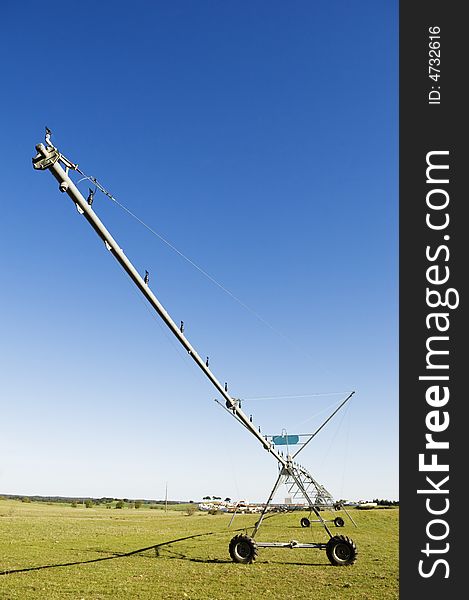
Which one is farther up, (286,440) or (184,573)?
(286,440)

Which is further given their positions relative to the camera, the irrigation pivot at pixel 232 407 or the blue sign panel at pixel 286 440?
the blue sign panel at pixel 286 440

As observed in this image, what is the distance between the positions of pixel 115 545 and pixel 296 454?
13386 millimetres

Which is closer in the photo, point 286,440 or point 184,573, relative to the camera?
point 184,573

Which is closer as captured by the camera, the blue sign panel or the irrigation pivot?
the irrigation pivot

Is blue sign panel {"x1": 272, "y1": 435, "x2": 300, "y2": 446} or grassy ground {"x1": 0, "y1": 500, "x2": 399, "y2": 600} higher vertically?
blue sign panel {"x1": 272, "y1": 435, "x2": 300, "y2": 446}

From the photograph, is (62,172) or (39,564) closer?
(62,172)

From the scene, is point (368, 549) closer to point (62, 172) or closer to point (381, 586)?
point (381, 586)

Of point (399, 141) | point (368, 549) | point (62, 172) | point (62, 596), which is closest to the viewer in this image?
point (62, 172)

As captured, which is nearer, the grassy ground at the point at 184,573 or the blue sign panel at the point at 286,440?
the grassy ground at the point at 184,573

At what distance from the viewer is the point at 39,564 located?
19.9m

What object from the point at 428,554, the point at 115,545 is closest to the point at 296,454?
the point at 428,554

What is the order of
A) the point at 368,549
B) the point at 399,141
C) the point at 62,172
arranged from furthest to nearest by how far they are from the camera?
the point at 368,549 → the point at 399,141 → the point at 62,172

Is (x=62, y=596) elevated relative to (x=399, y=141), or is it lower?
lower

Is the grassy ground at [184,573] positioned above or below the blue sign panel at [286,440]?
below
